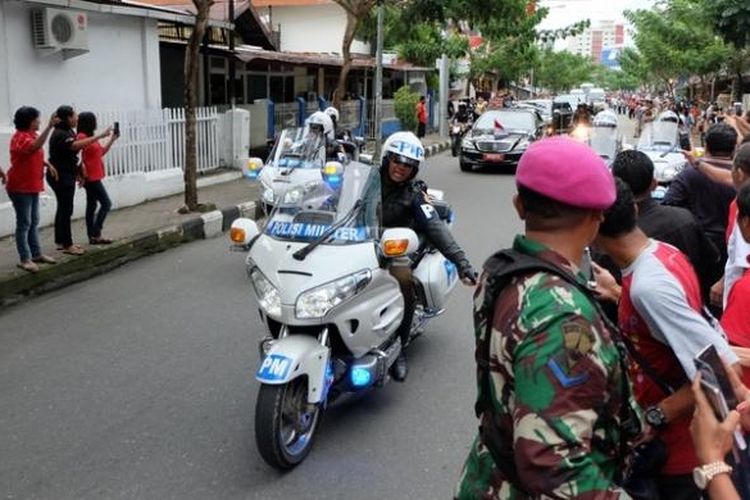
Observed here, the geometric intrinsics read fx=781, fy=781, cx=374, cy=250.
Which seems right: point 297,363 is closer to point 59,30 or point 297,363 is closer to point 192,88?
point 192,88

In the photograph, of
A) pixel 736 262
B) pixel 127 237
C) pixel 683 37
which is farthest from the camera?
pixel 683 37

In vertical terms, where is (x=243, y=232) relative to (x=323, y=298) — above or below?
above

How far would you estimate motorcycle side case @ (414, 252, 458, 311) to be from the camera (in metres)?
5.09

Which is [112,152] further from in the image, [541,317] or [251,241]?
[541,317]

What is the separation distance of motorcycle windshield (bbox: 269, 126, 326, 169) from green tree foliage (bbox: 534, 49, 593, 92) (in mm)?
65246

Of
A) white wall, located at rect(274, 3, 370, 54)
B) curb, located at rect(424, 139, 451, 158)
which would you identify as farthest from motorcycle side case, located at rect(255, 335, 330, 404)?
white wall, located at rect(274, 3, 370, 54)

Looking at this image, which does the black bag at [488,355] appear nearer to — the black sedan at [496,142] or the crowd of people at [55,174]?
the crowd of people at [55,174]

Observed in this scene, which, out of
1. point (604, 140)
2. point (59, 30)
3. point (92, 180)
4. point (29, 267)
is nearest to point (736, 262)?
point (29, 267)

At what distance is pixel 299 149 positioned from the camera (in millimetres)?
8484

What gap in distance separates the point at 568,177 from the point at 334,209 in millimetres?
2693

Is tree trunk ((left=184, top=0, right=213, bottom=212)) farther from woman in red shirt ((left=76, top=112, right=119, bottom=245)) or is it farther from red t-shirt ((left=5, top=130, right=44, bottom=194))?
red t-shirt ((left=5, top=130, right=44, bottom=194))

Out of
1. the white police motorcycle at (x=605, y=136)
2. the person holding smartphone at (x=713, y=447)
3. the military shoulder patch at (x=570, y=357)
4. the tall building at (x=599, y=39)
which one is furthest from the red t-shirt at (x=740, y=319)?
the tall building at (x=599, y=39)

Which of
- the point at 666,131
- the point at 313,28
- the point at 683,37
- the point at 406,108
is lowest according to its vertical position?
the point at 666,131

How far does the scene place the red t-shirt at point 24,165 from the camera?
289 inches
